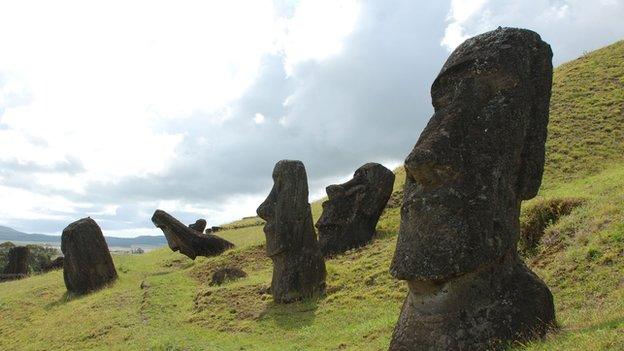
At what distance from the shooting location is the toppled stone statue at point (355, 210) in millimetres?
23797

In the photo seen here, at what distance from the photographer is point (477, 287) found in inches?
312

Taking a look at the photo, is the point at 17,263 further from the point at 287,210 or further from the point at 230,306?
the point at 287,210

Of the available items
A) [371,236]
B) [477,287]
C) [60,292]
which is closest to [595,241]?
[477,287]

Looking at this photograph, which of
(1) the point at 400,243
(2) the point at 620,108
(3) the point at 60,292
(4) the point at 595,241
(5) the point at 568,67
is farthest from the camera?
(5) the point at 568,67

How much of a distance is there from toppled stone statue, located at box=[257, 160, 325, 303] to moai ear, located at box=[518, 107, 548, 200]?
10449 mm

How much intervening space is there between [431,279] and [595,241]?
647 centimetres

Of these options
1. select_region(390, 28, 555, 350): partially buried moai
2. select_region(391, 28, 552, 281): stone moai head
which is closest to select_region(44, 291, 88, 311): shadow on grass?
select_region(390, 28, 555, 350): partially buried moai

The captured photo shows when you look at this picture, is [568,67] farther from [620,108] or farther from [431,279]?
[431,279]

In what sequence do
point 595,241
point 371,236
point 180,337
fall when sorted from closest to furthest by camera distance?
point 595,241
point 180,337
point 371,236

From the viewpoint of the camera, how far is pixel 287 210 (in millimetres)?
18781

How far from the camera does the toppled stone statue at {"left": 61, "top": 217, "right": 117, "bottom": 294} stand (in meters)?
26.7

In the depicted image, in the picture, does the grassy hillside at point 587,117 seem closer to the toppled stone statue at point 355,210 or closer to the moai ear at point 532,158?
the toppled stone statue at point 355,210

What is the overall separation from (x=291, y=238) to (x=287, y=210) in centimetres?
87

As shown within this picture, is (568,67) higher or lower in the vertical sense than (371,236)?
higher
